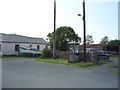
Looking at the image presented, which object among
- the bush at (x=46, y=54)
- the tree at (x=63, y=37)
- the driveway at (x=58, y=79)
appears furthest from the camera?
the tree at (x=63, y=37)

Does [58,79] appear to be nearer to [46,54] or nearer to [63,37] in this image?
[46,54]

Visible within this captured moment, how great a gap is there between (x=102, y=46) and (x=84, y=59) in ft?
84.3

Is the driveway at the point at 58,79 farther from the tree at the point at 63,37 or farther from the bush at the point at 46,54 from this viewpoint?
the tree at the point at 63,37

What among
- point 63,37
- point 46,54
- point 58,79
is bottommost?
point 58,79

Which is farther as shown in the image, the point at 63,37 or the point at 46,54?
the point at 63,37

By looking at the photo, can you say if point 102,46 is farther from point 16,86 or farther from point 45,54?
point 16,86

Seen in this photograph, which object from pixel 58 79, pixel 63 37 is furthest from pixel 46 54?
pixel 58 79

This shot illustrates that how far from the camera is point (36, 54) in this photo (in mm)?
25891

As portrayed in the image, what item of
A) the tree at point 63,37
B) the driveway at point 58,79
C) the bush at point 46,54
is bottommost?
the driveway at point 58,79

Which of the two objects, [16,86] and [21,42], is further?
[21,42]

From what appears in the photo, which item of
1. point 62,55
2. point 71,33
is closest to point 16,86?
point 62,55

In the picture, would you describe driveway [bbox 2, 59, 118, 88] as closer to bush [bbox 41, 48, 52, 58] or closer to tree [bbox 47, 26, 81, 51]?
bush [bbox 41, 48, 52, 58]

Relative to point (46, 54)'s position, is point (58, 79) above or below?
below

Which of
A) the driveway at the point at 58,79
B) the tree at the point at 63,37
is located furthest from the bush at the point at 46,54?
the driveway at the point at 58,79
